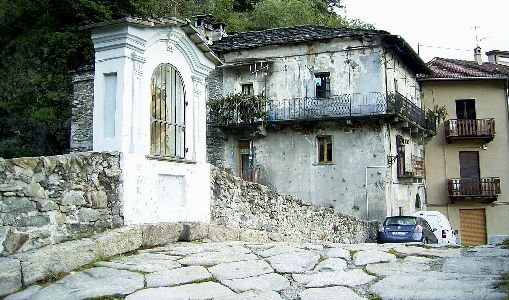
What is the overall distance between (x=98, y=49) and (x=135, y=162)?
1.88 meters

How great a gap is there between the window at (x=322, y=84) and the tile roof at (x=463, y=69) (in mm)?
8541

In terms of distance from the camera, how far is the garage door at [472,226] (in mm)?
28625

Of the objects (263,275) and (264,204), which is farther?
(264,204)

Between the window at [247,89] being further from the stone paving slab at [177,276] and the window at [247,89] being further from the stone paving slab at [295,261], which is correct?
the stone paving slab at [177,276]

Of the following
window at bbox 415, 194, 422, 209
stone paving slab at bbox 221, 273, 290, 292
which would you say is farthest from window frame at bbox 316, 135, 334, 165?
stone paving slab at bbox 221, 273, 290, 292

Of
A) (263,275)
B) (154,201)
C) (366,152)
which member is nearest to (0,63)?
(366,152)

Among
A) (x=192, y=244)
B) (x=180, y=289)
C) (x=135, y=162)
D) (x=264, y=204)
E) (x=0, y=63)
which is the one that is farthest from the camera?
(x=0, y=63)

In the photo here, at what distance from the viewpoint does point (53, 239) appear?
20.6 ft

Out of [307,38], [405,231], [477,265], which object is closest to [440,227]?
[405,231]

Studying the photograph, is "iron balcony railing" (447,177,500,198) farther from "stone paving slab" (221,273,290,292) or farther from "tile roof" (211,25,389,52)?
"stone paving slab" (221,273,290,292)

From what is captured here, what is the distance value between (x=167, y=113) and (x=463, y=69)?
85.7ft

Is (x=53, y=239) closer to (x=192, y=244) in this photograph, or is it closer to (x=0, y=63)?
(x=192, y=244)

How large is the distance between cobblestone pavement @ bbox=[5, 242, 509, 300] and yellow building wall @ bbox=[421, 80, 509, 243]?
23.1 metres

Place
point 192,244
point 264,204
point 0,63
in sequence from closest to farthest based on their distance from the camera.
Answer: point 192,244, point 264,204, point 0,63
